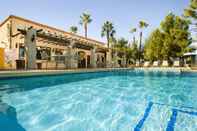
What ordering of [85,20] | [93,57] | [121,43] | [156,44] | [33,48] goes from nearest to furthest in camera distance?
[33,48] → [93,57] → [156,44] → [85,20] → [121,43]

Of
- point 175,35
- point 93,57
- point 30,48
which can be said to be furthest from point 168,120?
point 175,35

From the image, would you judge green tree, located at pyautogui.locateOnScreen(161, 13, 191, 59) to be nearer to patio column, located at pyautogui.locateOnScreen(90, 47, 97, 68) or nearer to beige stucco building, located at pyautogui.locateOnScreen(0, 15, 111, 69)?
beige stucco building, located at pyautogui.locateOnScreen(0, 15, 111, 69)

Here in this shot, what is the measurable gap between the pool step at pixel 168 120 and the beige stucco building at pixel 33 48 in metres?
11.1

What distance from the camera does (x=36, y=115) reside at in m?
4.23

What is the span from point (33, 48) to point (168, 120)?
1183cm

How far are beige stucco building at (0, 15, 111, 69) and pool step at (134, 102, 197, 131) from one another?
11.1 metres

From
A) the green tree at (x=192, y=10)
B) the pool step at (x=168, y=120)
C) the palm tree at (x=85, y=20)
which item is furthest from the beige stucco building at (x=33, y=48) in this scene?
the palm tree at (x=85, y=20)

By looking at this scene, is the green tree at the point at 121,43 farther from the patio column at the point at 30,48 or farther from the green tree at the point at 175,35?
the patio column at the point at 30,48

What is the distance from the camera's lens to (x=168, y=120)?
158 inches

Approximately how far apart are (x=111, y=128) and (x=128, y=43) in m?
41.0

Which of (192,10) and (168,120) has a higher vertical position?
(192,10)

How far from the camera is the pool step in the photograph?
3580mm

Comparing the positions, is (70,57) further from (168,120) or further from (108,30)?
(108,30)

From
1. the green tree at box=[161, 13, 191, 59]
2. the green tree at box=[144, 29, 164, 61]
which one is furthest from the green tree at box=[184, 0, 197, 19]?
the green tree at box=[144, 29, 164, 61]
